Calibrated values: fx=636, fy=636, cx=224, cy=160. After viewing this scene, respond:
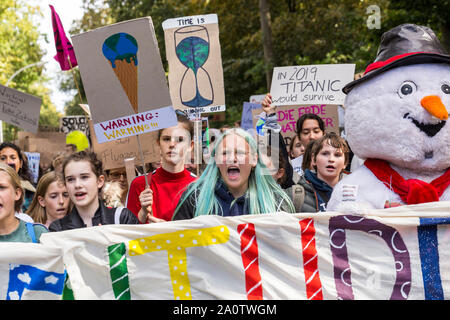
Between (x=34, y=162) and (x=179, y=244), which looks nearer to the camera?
(x=179, y=244)

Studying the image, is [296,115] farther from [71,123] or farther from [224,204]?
[71,123]

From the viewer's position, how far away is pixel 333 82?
21.9 feet

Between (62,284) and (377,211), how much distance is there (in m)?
1.61

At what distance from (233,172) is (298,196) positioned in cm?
45

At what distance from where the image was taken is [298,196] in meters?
3.98

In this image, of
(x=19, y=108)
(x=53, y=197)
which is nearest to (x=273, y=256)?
(x=53, y=197)

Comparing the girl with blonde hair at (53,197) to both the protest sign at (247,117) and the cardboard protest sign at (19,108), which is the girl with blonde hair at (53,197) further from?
the cardboard protest sign at (19,108)

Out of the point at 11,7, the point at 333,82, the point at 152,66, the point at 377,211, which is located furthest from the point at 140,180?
the point at 11,7

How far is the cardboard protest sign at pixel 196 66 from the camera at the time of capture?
5609mm

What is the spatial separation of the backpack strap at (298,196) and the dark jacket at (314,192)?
0.02 metres

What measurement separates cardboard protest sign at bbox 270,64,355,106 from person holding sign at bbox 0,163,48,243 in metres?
3.59

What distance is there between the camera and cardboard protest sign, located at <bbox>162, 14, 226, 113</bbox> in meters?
5.61

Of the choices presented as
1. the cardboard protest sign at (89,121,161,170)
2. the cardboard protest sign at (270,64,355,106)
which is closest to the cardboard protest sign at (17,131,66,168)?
the cardboard protest sign at (89,121,161,170)

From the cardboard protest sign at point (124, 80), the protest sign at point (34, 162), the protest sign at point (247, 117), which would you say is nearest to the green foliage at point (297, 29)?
the protest sign at point (247, 117)
